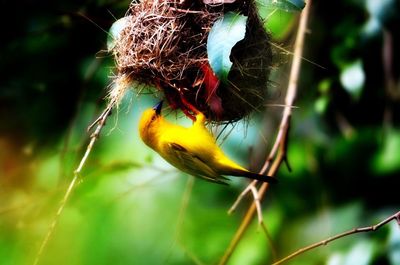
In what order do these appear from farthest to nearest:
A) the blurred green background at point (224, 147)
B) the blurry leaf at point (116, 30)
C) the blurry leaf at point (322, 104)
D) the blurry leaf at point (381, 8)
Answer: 1. the blurry leaf at point (322, 104)
2. the blurred green background at point (224, 147)
3. the blurry leaf at point (381, 8)
4. the blurry leaf at point (116, 30)

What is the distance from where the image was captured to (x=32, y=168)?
10.3 feet

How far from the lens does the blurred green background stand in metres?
2.85

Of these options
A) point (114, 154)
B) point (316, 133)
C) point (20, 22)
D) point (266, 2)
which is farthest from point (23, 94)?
point (266, 2)

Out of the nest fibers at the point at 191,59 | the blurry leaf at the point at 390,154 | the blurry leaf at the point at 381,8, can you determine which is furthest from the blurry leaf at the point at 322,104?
the nest fibers at the point at 191,59

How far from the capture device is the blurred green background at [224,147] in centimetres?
285

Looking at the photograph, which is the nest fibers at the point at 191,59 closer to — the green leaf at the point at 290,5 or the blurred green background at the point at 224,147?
the green leaf at the point at 290,5

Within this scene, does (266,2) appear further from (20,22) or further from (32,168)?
(20,22)

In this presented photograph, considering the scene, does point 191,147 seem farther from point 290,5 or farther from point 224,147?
point 224,147

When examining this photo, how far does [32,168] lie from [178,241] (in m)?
1.11

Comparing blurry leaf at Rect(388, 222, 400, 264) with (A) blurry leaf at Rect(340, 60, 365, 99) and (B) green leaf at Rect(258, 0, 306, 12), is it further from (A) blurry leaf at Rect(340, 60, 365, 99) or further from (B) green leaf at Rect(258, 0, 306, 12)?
(B) green leaf at Rect(258, 0, 306, 12)

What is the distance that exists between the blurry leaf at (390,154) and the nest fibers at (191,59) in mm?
1219

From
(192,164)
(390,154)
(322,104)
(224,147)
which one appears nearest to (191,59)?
(192,164)

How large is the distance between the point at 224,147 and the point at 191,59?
1.09 meters

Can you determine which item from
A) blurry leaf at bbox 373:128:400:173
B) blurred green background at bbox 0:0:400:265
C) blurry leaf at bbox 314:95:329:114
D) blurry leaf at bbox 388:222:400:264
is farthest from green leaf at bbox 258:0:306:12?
blurry leaf at bbox 373:128:400:173
